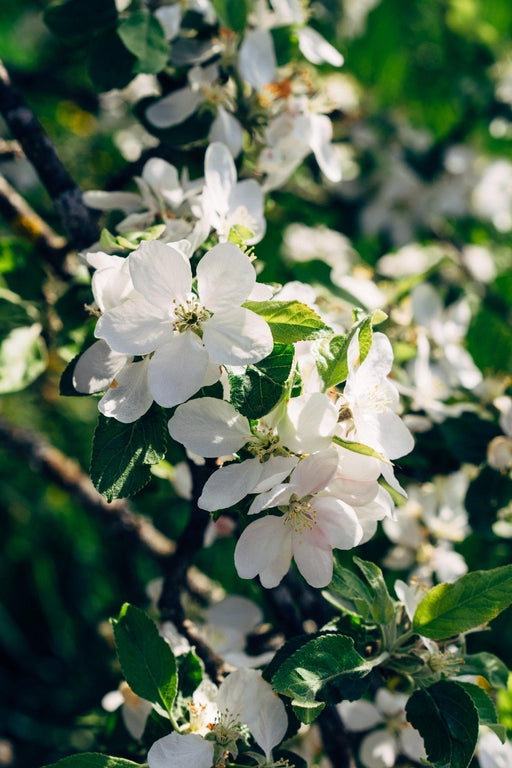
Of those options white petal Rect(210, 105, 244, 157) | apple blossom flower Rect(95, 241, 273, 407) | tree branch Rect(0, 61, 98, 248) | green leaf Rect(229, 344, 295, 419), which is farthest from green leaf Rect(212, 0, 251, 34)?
green leaf Rect(229, 344, 295, 419)

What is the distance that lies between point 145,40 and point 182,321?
1.78 feet

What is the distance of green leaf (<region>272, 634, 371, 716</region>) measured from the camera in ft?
2.55

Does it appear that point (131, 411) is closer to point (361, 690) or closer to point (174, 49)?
point (361, 690)

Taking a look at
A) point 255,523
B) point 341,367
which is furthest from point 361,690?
point 341,367

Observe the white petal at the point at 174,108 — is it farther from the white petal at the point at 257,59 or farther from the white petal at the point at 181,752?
the white petal at the point at 181,752

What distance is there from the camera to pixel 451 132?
1.96 m

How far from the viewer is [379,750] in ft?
3.63

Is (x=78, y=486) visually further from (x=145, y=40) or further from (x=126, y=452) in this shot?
(x=145, y=40)

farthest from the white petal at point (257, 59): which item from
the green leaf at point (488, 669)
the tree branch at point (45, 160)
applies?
the green leaf at point (488, 669)

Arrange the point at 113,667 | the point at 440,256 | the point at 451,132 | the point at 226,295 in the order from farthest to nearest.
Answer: the point at 451,132 → the point at 113,667 → the point at 440,256 → the point at 226,295

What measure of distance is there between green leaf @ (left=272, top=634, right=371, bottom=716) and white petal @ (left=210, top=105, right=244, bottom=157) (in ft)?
2.43

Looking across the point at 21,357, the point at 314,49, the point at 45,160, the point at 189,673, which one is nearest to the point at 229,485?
the point at 189,673

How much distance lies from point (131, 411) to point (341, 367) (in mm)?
245

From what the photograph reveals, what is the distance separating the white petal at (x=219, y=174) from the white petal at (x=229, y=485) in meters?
0.38
